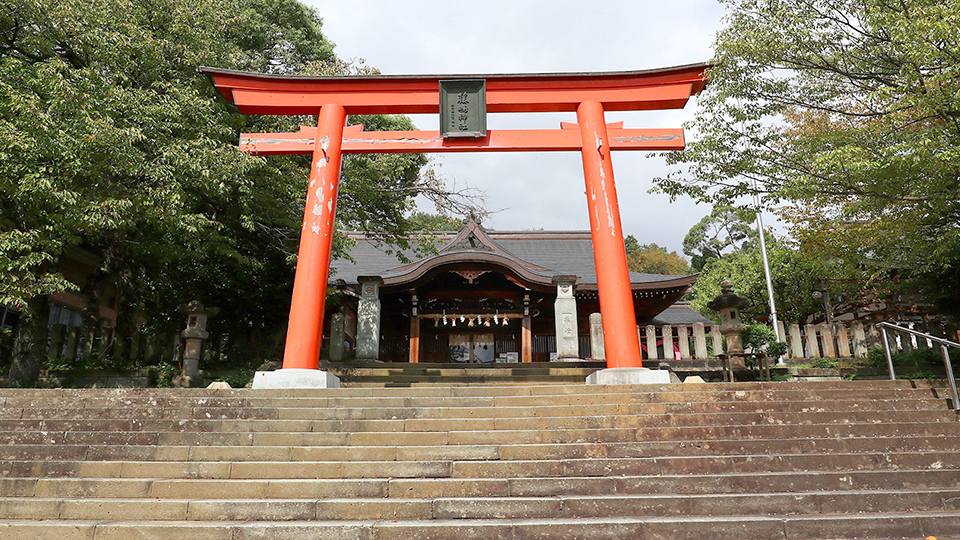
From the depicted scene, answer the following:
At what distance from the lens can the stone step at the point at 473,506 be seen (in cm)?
377

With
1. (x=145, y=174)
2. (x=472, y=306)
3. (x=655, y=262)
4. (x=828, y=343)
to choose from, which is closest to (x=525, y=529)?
(x=145, y=174)

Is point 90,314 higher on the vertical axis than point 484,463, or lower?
higher

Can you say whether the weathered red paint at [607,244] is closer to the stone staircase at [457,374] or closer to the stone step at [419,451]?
the stone step at [419,451]

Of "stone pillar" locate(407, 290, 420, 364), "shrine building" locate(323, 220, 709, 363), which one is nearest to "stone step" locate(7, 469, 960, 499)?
"shrine building" locate(323, 220, 709, 363)

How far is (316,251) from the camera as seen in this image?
23.1 ft

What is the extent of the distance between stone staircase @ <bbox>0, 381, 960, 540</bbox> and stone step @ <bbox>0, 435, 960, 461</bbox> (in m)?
0.01

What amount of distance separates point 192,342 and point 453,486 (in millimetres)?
7516

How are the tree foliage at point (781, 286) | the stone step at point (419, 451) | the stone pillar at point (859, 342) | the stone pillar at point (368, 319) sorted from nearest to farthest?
the stone step at point (419, 451)
the stone pillar at point (859, 342)
the stone pillar at point (368, 319)
the tree foliage at point (781, 286)

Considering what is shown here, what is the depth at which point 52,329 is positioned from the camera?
10336mm

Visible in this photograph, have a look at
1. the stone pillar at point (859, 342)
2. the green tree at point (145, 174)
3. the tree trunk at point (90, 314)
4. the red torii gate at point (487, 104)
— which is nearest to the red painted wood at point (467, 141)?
the red torii gate at point (487, 104)

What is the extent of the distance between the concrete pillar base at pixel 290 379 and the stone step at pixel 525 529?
8.75 ft

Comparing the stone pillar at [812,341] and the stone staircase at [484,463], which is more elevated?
the stone pillar at [812,341]

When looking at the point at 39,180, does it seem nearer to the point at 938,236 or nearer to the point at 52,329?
the point at 52,329

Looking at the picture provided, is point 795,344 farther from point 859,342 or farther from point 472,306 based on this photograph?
point 472,306
